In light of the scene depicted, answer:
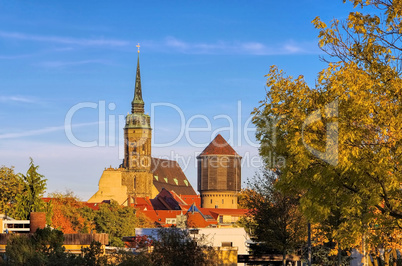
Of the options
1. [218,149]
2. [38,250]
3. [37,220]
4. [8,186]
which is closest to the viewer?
[38,250]

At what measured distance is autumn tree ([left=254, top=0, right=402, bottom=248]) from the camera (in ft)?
52.1

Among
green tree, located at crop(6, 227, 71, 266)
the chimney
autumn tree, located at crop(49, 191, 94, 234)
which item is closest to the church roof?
autumn tree, located at crop(49, 191, 94, 234)

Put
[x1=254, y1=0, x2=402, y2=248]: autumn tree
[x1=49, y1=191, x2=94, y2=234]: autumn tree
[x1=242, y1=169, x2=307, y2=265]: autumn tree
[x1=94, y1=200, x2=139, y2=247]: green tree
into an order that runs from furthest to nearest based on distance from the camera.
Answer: [x1=94, y1=200, x2=139, y2=247]: green tree → [x1=49, y1=191, x2=94, y2=234]: autumn tree → [x1=242, y1=169, x2=307, y2=265]: autumn tree → [x1=254, y1=0, x2=402, y2=248]: autumn tree

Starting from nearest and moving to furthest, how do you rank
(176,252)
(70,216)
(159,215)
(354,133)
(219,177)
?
(354,133)
(176,252)
(70,216)
(159,215)
(219,177)

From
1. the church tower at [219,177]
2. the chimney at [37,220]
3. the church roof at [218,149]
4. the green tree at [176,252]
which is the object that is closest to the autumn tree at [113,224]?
the chimney at [37,220]

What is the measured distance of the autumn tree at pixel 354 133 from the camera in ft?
52.1

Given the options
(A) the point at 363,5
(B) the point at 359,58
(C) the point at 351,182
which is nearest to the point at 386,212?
(C) the point at 351,182

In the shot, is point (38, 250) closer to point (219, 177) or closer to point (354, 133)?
point (354, 133)

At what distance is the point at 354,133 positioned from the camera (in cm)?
1636

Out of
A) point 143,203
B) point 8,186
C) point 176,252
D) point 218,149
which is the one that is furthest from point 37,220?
point 218,149

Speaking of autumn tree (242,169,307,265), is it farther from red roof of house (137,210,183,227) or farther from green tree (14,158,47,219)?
red roof of house (137,210,183,227)

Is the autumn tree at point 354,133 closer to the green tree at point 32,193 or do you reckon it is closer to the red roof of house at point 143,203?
the green tree at point 32,193

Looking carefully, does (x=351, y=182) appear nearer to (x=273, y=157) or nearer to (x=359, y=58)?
(x=359, y=58)

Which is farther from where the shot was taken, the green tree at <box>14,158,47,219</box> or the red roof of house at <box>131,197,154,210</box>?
the red roof of house at <box>131,197,154,210</box>
